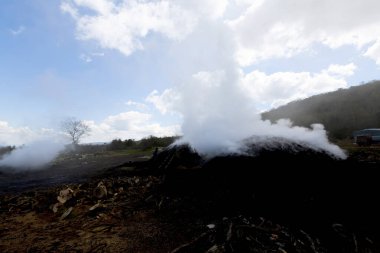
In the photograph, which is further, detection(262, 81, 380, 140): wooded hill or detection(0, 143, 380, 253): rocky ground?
detection(262, 81, 380, 140): wooded hill

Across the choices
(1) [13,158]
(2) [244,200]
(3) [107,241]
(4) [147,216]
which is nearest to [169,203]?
(4) [147,216]

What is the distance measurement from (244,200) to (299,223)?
160 centimetres

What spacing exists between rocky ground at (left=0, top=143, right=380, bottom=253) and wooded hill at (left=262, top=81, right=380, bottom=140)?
31.5 m

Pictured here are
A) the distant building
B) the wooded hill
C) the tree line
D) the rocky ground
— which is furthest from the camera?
the tree line

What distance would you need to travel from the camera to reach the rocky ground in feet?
17.6

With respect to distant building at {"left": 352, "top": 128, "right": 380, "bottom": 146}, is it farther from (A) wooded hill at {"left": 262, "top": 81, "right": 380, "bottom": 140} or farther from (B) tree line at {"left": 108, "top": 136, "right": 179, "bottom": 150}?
(B) tree line at {"left": 108, "top": 136, "right": 179, "bottom": 150}

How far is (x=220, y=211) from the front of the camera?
7.00 m

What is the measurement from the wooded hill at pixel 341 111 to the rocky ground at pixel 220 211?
31.5m

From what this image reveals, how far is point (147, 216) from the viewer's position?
711cm

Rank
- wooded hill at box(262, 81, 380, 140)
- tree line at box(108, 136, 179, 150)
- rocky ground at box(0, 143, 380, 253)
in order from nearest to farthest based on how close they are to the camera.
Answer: rocky ground at box(0, 143, 380, 253), wooded hill at box(262, 81, 380, 140), tree line at box(108, 136, 179, 150)

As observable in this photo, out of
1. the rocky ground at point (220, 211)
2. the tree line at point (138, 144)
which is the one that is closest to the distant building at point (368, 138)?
the rocky ground at point (220, 211)

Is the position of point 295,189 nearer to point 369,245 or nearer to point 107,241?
point 369,245

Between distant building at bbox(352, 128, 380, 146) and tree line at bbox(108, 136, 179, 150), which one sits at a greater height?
tree line at bbox(108, 136, 179, 150)

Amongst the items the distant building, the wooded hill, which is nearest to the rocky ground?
the distant building
